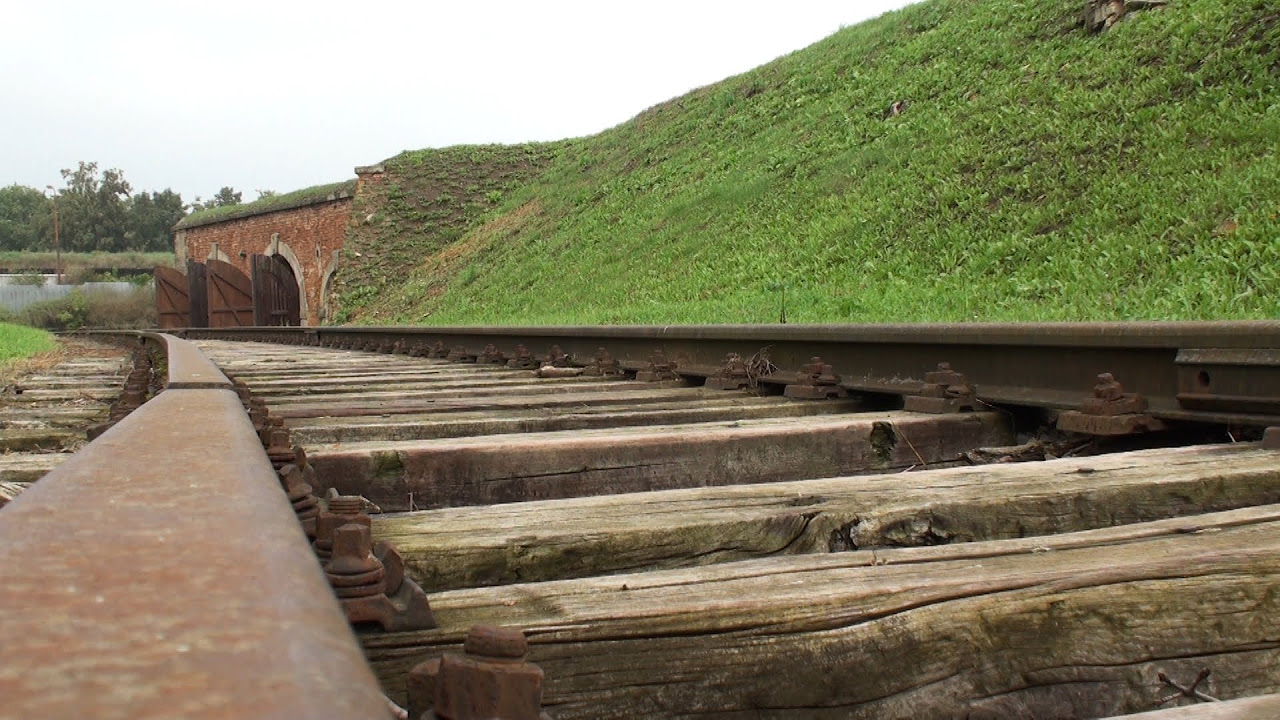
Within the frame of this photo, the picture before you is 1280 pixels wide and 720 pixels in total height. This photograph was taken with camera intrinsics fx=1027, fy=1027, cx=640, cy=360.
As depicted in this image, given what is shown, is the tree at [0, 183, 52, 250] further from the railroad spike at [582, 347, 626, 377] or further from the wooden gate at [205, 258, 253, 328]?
the railroad spike at [582, 347, 626, 377]

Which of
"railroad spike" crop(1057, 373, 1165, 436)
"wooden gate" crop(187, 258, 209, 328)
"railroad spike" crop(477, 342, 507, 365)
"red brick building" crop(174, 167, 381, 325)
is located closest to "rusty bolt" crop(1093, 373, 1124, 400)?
"railroad spike" crop(1057, 373, 1165, 436)

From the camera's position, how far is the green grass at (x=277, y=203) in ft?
99.6

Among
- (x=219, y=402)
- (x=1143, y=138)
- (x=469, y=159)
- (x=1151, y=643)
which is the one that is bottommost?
(x=1151, y=643)

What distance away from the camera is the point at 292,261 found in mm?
31828

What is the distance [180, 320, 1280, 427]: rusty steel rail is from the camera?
8.40 feet

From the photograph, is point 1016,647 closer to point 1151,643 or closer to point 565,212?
point 1151,643

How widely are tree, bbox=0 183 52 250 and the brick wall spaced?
68941 millimetres

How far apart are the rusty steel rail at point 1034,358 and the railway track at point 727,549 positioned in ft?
0.03

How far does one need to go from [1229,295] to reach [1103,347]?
3.35 metres

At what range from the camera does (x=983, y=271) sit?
30.0ft

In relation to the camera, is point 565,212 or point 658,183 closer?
point 658,183

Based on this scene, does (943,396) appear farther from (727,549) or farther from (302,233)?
(302,233)

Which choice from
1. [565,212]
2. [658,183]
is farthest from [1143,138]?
[565,212]

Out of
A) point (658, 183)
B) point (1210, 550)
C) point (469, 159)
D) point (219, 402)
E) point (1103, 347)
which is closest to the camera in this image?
point (1210, 550)
